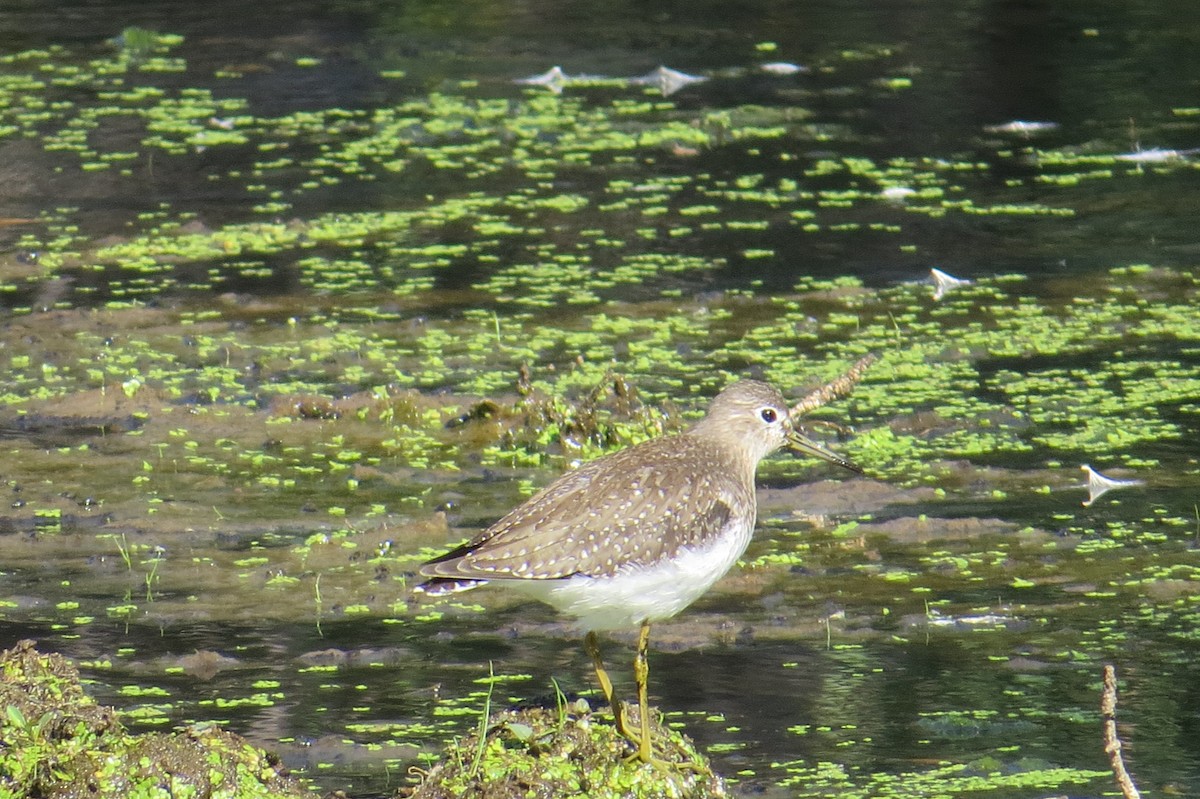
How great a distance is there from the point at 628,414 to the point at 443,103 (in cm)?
656

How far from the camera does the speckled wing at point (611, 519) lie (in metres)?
4.64

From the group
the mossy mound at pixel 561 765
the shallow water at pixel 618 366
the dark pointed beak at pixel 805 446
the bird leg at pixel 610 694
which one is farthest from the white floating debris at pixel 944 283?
the mossy mound at pixel 561 765

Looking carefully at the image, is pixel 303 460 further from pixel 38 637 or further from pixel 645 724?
pixel 645 724

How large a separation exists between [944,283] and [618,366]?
198 centimetres

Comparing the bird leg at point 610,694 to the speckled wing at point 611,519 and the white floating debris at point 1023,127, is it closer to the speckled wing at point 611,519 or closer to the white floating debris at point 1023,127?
the speckled wing at point 611,519

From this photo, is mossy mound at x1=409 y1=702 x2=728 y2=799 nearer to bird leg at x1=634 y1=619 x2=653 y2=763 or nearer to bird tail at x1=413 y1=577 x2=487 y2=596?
bird leg at x1=634 y1=619 x2=653 y2=763

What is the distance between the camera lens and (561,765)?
14.6 ft

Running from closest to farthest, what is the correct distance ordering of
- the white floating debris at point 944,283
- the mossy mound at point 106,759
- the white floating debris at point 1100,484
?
1. the mossy mound at point 106,759
2. the white floating debris at point 1100,484
3. the white floating debris at point 944,283

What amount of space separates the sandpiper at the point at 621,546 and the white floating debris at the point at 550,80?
920 centimetres

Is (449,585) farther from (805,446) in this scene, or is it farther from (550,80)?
(550,80)

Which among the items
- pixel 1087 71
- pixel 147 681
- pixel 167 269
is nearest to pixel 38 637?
pixel 147 681

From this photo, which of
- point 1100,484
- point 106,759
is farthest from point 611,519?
point 1100,484

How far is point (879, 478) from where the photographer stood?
7148 millimetres

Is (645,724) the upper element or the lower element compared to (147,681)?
upper
